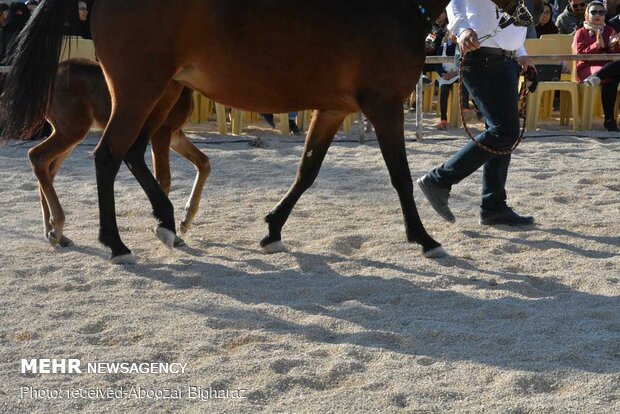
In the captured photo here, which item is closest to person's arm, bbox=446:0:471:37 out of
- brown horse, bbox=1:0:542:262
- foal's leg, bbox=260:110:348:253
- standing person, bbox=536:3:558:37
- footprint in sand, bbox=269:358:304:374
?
brown horse, bbox=1:0:542:262

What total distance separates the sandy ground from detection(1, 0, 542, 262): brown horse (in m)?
0.50

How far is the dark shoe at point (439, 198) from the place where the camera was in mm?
6641

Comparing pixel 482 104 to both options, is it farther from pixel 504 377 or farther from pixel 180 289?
pixel 504 377

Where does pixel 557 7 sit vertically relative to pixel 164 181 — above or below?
above

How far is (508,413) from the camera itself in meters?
3.46

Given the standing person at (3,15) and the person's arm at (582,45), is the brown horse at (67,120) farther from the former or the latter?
the person's arm at (582,45)

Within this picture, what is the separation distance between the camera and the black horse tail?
5840 mm

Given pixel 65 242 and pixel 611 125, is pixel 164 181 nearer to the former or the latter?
pixel 65 242

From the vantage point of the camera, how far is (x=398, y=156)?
5.82 meters

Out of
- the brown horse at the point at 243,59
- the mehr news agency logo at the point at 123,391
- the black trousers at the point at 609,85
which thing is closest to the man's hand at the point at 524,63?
the brown horse at the point at 243,59

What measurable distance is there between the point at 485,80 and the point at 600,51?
6.43 metres

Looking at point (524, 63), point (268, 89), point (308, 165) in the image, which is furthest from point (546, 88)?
point (268, 89)

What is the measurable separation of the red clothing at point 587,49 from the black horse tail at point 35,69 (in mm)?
7967

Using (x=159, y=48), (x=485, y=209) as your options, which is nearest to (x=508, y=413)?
(x=159, y=48)
